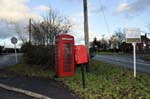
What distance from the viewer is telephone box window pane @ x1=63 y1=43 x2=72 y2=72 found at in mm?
20125

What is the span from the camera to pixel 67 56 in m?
20.2

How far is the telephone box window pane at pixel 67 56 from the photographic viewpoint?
20125mm

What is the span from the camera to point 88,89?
48.0 ft

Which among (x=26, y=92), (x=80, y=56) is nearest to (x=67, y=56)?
(x=80, y=56)

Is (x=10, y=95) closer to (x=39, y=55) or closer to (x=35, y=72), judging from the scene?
(x=35, y=72)

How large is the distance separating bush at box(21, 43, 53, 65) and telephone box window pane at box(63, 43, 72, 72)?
6.11 m

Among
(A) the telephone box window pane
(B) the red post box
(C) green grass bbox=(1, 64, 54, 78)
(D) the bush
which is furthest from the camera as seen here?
(D) the bush

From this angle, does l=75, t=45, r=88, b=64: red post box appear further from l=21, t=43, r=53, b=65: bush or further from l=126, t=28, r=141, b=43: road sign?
l=21, t=43, r=53, b=65: bush

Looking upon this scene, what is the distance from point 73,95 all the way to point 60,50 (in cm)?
665

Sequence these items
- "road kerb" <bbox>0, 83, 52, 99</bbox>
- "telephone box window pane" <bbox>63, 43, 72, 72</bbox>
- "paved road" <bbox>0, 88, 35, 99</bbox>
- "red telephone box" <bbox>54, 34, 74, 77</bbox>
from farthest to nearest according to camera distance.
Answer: "telephone box window pane" <bbox>63, 43, 72, 72</bbox>
"red telephone box" <bbox>54, 34, 74, 77</bbox>
"paved road" <bbox>0, 88, 35, 99</bbox>
"road kerb" <bbox>0, 83, 52, 99</bbox>

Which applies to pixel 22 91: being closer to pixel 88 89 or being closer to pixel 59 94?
pixel 59 94

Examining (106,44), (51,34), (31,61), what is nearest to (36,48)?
(31,61)

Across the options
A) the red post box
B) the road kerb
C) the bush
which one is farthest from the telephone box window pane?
the bush

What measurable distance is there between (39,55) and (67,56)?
859 centimetres
